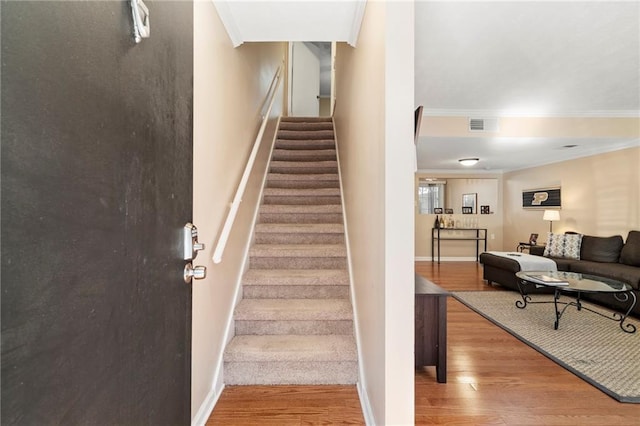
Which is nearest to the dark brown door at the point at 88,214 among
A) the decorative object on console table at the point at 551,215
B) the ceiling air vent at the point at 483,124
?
the ceiling air vent at the point at 483,124

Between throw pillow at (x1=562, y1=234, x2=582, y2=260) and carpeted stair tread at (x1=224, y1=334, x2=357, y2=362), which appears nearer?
carpeted stair tread at (x1=224, y1=334, x2=357, y2=362)

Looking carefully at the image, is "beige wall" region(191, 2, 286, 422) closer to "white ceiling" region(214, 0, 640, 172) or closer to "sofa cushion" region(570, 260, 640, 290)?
"white ceiling" region(214, 0, 640, 172)

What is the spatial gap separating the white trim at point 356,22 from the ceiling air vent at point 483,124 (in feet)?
8.38

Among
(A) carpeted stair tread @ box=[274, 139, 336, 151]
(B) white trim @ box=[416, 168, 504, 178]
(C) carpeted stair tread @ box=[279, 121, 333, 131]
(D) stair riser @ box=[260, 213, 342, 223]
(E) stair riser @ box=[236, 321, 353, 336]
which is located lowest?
(E) stair riser @ box=[236, 321, 353, 336]

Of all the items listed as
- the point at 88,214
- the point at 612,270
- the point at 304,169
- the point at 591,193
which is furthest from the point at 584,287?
the point at 88,214

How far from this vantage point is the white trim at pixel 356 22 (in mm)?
1591

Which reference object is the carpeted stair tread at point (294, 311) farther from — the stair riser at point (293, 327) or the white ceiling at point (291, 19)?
the white ceiling at point (291, 19)

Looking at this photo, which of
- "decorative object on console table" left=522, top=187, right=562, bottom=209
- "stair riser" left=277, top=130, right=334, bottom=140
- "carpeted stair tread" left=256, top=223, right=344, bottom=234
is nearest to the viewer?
"carpeted stair tread" left=256, top=223, right=344, bottom=234

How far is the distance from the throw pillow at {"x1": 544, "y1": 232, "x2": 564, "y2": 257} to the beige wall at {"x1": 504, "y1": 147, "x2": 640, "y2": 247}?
605 mm

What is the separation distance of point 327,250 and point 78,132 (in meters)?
2.09

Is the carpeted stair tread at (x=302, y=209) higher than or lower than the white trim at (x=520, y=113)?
lower

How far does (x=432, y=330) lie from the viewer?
1908 millimetres

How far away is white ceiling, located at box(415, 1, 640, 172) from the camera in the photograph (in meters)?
1.92

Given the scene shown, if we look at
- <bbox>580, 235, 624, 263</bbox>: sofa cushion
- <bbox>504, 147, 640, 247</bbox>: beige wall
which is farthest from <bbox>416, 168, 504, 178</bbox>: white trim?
<bbox>580, 235, 624, 263</bbox>: sofa cushion
